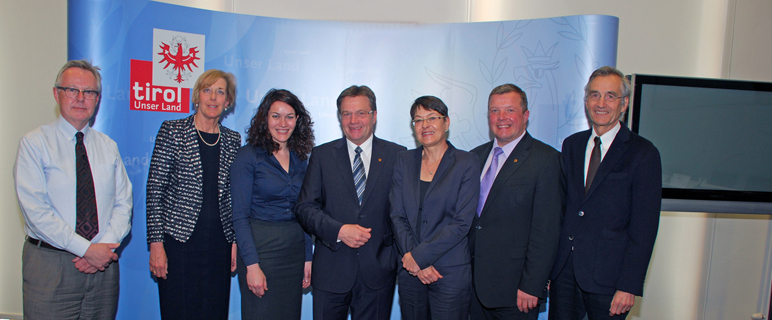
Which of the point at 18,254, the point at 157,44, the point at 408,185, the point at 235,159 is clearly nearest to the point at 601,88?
the point at 408,185

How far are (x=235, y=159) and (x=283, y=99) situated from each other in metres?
0.48

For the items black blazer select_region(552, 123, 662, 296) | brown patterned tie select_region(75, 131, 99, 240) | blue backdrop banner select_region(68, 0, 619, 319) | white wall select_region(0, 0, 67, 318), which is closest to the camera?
black blazer select_region(552, 123, 662, 296)

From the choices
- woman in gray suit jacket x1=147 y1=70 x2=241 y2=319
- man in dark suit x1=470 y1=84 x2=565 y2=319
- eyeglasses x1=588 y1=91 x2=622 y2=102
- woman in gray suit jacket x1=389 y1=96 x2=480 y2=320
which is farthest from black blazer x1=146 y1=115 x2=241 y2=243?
eyeglasses x1=588 y1=91 x2=622 y2=102

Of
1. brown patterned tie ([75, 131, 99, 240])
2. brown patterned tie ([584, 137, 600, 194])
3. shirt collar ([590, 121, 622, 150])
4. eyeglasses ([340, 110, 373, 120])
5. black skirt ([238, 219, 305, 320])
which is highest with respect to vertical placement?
eyeglasses ([340, 110, 373, 120])

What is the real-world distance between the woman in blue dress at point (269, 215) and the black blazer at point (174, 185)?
245mm

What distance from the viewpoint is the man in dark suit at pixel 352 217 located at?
7.45 feet

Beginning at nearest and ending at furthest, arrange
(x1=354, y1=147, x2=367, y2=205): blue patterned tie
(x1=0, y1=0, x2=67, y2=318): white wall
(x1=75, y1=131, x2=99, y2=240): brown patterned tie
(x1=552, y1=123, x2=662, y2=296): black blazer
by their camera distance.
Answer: (x1=552, y1=123, x2=662, y2=296): black blazer → (x1=75, y1=131, x2=99, y2=240): brown patterned tie → (x1=354, y1=147, x2=367, y2=205): blue patterned tie → (x1=0, y1=0, x2=67, y2=318): white wall

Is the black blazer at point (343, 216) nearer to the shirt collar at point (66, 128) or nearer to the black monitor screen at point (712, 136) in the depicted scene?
the shirt collar at point (66, 128)

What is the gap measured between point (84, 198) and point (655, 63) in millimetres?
5127

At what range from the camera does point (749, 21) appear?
156 inches

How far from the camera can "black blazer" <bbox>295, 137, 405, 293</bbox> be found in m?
2.27

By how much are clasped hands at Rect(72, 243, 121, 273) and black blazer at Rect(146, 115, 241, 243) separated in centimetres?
22

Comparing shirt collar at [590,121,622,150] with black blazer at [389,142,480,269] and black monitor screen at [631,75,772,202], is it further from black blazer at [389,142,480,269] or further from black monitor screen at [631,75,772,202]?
black monitor screen at [631,75,772,202]

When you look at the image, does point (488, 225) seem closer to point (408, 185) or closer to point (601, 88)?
point (408, 185)
